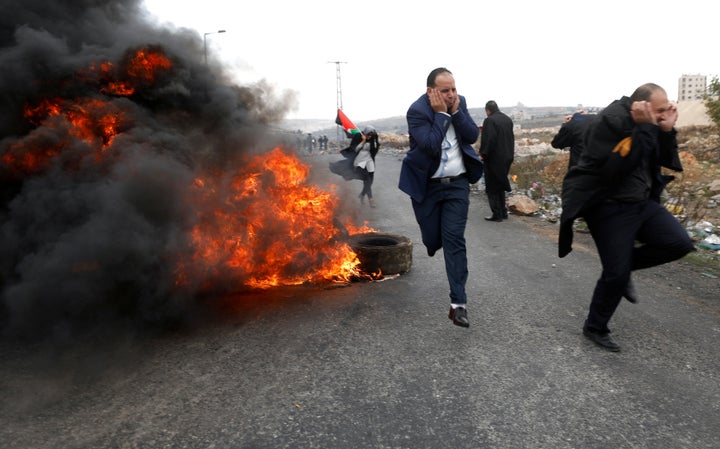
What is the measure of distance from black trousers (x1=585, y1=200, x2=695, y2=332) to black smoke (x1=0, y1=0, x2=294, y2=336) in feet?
11.2

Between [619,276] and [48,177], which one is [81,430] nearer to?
[48,177]

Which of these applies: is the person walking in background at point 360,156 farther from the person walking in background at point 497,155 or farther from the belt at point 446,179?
the belt at point 446,179

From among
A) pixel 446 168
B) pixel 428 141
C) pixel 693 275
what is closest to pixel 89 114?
pixel 428 141

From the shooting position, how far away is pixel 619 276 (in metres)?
3.44

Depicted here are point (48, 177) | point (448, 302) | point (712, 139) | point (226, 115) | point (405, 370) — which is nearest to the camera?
point (405, 370)

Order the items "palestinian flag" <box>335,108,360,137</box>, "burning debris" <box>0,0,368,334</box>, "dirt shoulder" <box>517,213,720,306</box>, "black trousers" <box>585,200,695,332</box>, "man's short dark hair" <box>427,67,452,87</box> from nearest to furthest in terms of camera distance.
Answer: "black trousers" <box>585,200,695,332</box>, "burning debris" <box>0,0,368,334</box>, "man's short dark hair" <box>427,67,452,87</box>, "dirt shoulder" <box>517,213,720,306</box>, "palestinian flag" <box>335,108,360,137</box>

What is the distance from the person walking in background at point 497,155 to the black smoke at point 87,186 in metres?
5.77

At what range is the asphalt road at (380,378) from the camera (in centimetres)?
250

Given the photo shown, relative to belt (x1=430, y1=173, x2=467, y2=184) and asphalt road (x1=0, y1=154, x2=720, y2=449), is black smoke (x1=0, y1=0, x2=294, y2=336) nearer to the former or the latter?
asphalt road (x1=0, y1=154, x2=720, y2=449)

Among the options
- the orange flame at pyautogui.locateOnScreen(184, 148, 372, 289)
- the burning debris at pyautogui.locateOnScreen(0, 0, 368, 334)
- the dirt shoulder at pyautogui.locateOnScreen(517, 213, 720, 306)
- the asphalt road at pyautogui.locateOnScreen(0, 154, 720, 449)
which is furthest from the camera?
the dirt shoulder at pyautogui.locateOnScreen(517, 213, 720, 306)

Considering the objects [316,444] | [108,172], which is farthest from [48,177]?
[316,444]

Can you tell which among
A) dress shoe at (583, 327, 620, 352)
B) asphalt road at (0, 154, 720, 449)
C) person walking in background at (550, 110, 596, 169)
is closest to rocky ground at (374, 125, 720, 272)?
person walking in background at (550, 110, 596, 169)

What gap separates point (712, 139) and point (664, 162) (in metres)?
21.9

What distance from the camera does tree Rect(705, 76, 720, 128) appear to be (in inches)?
410
